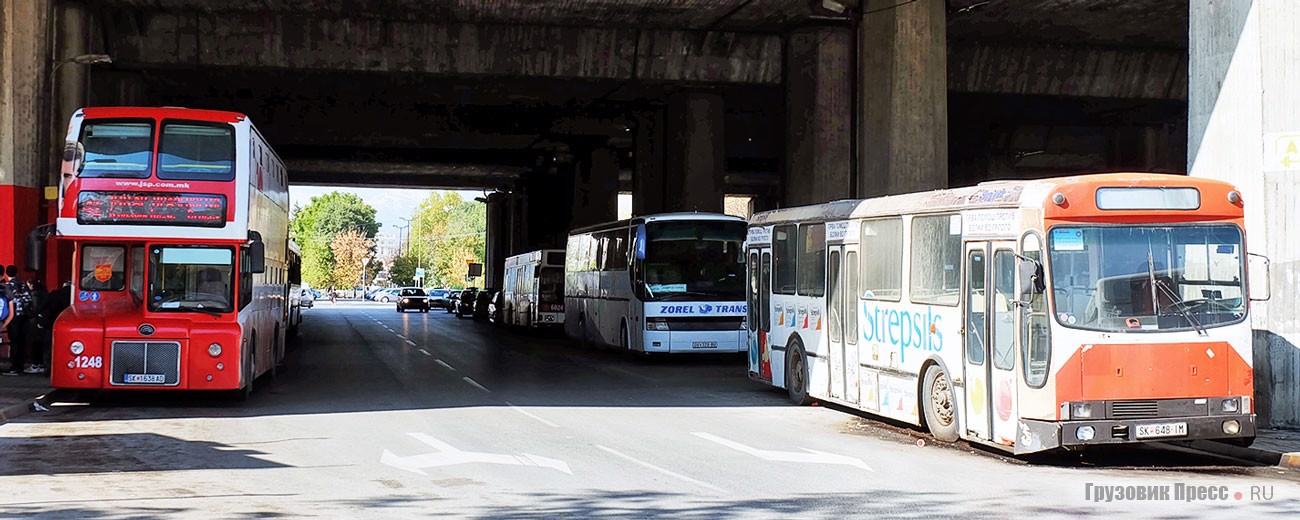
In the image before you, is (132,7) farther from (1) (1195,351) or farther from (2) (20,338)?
(1) (1195,351)

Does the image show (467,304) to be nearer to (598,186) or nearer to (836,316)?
(598,186)

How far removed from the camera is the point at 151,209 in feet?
59.7

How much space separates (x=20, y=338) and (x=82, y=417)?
268 inches

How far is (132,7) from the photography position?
109ft

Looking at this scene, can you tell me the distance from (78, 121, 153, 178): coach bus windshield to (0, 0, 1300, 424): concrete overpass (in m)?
10.5

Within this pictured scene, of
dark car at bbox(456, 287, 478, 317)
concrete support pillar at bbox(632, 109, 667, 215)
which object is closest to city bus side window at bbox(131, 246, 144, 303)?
concrete support pillar at bbox(632, 109, 667, 215)

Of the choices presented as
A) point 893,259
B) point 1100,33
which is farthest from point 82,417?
point 1100,33

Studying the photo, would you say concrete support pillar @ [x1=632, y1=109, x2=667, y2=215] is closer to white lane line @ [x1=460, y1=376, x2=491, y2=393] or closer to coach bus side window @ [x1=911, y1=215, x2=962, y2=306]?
white lane line @ [x1=460, y1=376, x2=491, y2=393]

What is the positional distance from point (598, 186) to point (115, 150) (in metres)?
42.1

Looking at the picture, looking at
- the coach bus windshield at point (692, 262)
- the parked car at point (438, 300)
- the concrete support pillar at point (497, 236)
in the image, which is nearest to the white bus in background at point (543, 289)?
the coach bus windshield at point (692, 262)

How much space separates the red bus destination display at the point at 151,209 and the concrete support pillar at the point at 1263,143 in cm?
1237

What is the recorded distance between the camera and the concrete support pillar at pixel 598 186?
5975 cm

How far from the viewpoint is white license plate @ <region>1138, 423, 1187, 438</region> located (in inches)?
495

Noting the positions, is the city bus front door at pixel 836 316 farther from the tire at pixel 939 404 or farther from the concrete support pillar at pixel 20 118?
the concrete support pillar at pixel 20 118
